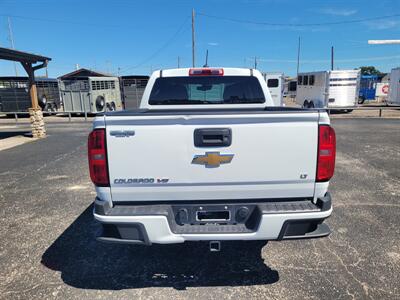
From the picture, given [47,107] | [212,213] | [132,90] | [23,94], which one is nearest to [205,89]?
[212,213]

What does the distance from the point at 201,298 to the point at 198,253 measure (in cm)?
80

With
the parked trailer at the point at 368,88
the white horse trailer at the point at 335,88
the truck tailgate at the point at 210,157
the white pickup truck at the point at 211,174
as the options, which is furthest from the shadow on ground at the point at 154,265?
the parked trailer at the point at 368,88

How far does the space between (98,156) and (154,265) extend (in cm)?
154

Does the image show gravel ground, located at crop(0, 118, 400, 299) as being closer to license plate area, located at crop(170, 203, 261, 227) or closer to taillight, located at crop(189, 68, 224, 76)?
license plate area, located at crop(170, 203, 261, 227)

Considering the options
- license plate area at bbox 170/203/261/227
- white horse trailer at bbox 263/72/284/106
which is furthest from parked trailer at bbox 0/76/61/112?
license plate area at bbox 170/203/261/227

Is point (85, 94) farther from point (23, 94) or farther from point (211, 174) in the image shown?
point (211, 174)

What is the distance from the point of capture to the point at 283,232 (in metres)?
2.56

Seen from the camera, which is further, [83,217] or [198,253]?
[83,217]

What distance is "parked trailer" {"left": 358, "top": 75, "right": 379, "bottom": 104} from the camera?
3456 centimetres

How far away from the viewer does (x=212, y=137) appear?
2.54 m

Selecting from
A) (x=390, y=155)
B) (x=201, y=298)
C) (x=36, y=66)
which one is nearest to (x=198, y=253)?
(x=201, y=298)

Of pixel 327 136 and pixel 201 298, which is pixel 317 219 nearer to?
pixel 327 136

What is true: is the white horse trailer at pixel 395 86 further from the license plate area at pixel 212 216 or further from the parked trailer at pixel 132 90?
the license plate area at pixel 212 216

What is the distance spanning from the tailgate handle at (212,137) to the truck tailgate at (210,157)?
3 centimetres
